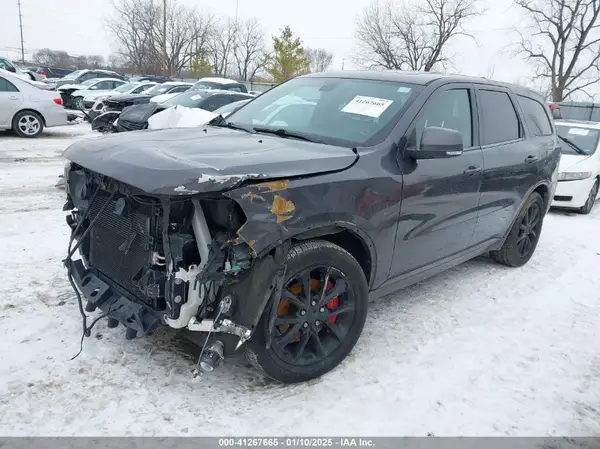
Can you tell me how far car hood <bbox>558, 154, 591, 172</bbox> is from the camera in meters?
8.27

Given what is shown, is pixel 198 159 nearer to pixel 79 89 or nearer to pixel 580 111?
pixel 79 89

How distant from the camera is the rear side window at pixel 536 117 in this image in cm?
493

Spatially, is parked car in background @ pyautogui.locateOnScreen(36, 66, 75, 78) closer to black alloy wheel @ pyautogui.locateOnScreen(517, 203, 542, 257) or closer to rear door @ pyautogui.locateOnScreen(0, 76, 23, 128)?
rear door @ pyautogui.locateOnScreen(0, 76, 23, 128)

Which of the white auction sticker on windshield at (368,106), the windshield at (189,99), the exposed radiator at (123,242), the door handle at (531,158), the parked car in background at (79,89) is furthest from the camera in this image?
the parked car in background at (79,89)

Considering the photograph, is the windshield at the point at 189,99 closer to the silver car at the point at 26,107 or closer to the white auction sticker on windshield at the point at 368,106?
the silver car at the point at 26,107

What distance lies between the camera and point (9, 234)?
16.6 feet

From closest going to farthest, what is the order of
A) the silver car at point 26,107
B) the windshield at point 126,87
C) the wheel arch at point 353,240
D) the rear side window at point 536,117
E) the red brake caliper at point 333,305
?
1. the wheel arch at point 353,240
2. the red brake caliper at point 333,305
3. the rear side window at point 536,117
4. the silver car at point 26,107
5. the windshield at point 126,87

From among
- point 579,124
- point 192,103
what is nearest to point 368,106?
point 579,124

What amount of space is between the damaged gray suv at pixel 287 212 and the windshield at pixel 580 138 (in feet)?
18.6

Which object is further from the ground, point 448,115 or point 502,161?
point 448,115

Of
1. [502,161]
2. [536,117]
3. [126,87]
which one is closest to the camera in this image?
[502,161]

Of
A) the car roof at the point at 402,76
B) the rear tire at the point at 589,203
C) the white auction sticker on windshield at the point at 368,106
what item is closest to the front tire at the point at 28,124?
the car roof at the point at 402,76

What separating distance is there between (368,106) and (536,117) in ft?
8.53

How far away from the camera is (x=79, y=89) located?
20812mm
